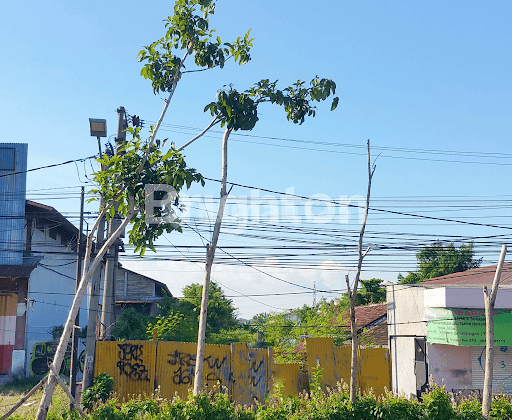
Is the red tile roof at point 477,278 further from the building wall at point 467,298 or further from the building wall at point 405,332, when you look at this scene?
the building wall at point 467,298

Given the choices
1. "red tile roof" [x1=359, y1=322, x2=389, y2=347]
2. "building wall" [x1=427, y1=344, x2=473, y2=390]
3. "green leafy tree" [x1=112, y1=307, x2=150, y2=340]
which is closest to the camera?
"building wall" [x1=427, y1=344, x2=473, y2=390]

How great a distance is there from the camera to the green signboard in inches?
607

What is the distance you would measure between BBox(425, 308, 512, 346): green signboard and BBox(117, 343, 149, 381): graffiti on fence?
30.9 feet

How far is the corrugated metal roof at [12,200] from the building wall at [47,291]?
4.28 ft

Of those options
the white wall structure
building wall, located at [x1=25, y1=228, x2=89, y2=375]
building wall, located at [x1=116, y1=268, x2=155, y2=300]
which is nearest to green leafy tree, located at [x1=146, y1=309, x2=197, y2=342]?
the white wall structure

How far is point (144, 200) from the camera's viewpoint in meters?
9.10

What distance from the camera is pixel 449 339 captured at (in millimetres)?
15750

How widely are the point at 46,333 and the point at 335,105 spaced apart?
2232 centimetres

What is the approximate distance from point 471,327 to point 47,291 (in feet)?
70.3

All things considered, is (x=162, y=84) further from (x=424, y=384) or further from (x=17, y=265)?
(x=17, y=265)

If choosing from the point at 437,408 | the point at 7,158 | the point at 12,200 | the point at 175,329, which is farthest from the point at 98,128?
the point at 175,329

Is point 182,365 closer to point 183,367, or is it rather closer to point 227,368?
point 183,367

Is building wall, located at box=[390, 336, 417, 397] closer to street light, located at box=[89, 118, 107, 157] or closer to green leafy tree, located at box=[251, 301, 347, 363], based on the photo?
green leafy tree, located at box=[251, 301, 347, 363]

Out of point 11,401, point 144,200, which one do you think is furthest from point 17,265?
point 144,200
